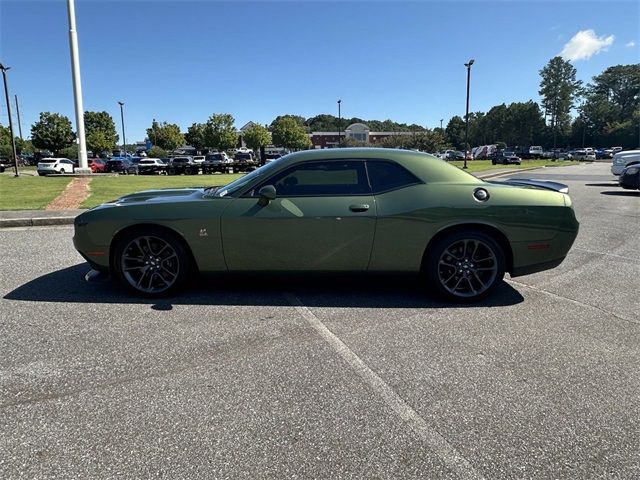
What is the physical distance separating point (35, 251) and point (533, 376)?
22.1 ft

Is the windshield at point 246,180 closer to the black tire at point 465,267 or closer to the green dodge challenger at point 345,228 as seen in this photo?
the green dodge challenger at point 345,228

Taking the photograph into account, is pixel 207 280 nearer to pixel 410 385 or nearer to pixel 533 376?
pixel 410 385

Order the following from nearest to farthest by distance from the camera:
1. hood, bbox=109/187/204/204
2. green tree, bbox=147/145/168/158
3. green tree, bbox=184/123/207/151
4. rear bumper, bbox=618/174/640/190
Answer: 1. hood, bbox=109/187/204/204
2. rear bumper, bbox=618/174/640/190
3. green tree, bbox=147/145/168/158
4. green tree, bbox=184/123/207/151

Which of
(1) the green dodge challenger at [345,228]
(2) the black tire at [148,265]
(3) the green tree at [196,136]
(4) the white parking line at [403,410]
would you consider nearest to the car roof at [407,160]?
(1) the green dodge challenger at [345,228]

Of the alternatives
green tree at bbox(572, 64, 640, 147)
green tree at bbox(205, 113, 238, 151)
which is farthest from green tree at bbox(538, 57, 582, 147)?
green tree at bbox(205, 113, 238, 151)

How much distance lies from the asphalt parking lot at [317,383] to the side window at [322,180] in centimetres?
105

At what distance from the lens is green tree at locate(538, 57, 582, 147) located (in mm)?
106000

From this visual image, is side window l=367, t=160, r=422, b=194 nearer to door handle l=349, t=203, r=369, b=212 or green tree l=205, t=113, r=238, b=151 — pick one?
door handle l=349, t=203, r=369, b=212

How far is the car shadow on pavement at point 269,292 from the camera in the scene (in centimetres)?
427

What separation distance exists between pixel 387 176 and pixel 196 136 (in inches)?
3308

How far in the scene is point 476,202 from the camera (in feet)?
13.6

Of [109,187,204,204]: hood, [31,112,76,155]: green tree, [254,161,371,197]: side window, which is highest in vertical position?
[31,112,76,155]: green tree

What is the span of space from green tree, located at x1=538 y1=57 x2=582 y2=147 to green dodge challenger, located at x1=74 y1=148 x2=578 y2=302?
117014 millimetres

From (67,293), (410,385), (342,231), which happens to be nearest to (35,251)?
(67,293)
